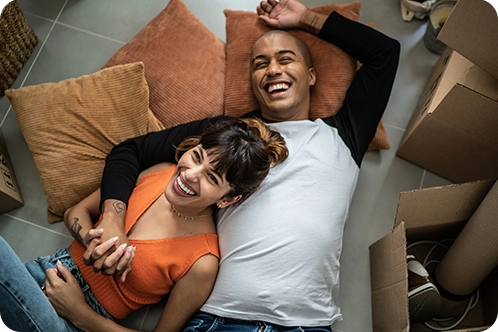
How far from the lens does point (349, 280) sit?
6.30 feet

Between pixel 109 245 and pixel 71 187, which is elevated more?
pixel 109 245

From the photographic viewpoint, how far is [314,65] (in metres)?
1.91

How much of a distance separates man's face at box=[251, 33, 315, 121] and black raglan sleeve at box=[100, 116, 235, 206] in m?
0.17

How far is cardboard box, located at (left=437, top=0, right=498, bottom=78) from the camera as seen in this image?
150 centimetres

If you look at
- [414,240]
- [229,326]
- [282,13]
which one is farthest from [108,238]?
[414,240]


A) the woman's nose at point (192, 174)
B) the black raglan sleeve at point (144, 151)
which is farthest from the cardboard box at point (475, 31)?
the woman's nose at point (192, 174)

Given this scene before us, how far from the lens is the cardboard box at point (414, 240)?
1.63m

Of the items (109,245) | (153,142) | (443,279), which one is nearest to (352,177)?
(443,279)

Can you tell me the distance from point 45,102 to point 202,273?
0.83 meters

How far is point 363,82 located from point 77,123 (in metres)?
1.01

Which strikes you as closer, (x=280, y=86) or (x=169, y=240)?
(x=169, y=240)

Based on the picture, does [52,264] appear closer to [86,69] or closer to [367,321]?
[86,69]

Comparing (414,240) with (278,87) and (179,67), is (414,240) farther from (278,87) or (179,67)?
(179,67)

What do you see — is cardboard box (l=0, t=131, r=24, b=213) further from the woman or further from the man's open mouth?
the man's open mouth
